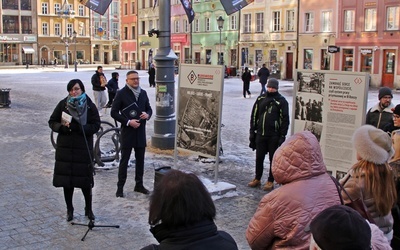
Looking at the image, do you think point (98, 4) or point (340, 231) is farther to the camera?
point (98, 4)

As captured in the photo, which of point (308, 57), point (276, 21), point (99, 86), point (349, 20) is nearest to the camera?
point (99, 86)

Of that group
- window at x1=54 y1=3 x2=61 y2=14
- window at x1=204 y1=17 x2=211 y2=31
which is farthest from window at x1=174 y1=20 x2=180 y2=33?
window at x1=54 y1=3 x2=61 y2=14

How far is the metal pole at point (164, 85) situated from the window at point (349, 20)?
28299mm

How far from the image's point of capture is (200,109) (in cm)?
802

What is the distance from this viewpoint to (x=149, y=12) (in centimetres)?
Result: 6288

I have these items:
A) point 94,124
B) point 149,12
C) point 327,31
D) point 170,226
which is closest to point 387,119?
point 94,124

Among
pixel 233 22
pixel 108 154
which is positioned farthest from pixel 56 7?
pixel 108 154

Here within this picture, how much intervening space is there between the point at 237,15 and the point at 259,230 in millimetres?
45772

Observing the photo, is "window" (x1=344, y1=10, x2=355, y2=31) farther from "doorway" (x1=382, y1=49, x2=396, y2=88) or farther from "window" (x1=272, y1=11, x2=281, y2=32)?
"window" (x1=272, y1=11, x2=281, y2=32)

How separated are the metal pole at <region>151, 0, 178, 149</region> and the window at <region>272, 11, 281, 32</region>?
33.1 m

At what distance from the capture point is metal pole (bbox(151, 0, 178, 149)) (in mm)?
11211

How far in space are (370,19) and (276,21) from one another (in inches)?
381

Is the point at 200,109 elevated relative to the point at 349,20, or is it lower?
lower

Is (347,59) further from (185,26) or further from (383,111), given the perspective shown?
(383,111)
